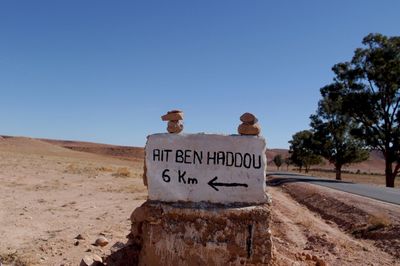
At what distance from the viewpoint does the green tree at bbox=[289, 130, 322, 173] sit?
58.2 meters

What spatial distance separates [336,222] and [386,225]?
2516 mm

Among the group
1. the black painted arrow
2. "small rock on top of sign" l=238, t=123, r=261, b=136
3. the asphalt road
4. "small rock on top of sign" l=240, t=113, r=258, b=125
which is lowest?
the asphalt road

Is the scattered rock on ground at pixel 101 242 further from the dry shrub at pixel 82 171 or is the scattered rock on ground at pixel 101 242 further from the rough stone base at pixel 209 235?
the dry shrub at pixel 82 171

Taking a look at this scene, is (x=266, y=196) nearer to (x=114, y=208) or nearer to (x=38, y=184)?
(x=114, y=208)

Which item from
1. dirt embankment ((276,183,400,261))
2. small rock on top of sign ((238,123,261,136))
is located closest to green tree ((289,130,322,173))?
dirt embankment ((276,183,400,261))

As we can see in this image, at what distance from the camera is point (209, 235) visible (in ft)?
18.5

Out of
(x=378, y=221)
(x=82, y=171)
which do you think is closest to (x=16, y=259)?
(x=378, y=221)

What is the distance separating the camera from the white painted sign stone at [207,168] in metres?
5.85

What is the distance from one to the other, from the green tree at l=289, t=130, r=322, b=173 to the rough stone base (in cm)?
5140

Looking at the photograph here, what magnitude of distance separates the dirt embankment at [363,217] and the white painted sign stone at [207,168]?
17.0 ft

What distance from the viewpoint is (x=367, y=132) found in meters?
33.0

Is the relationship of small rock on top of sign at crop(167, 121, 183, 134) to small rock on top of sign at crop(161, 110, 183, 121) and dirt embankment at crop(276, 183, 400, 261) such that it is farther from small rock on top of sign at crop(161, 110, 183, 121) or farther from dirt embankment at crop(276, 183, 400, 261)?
dirt embankment at crop(276, 183, 400, 261)

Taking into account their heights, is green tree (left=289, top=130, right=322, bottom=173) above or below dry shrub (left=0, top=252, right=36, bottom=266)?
above

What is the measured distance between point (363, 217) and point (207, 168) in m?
9.45
